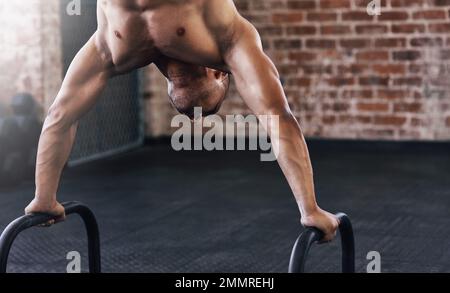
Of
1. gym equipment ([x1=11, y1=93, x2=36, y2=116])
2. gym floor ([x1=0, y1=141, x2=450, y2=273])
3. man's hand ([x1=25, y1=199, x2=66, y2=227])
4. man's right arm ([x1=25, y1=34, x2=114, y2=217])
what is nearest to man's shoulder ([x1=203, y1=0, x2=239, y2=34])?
man's right arm ([x1=25, y1=34, x2=114, y2=217])

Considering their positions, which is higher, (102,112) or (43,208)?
(43,208)

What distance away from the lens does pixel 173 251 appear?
3434mm

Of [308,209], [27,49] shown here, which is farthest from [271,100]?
[27,49]

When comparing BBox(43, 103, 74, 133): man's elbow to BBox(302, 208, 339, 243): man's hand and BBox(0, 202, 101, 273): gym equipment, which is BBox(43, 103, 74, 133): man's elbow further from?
BBox(302, 208, 339, 243): man's hand

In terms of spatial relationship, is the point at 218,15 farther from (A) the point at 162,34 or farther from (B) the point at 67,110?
(B) the point at 67,110

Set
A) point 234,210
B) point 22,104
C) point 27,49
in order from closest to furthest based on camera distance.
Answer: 1. point 234,210
2. point 22,104
3. point 27,49

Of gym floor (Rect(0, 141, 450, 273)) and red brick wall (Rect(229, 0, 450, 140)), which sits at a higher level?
red brick wall (Rect(229, 0, 450, 140))

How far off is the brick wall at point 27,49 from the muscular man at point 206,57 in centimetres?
375

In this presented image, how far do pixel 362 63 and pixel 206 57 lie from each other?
193 inches

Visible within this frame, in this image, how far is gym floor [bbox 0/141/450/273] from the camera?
10.8 feet

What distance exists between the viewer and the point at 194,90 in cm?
185

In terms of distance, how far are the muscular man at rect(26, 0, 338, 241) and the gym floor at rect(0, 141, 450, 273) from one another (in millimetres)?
1390

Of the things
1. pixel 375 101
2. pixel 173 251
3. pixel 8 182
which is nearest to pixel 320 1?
pixel 375 101
